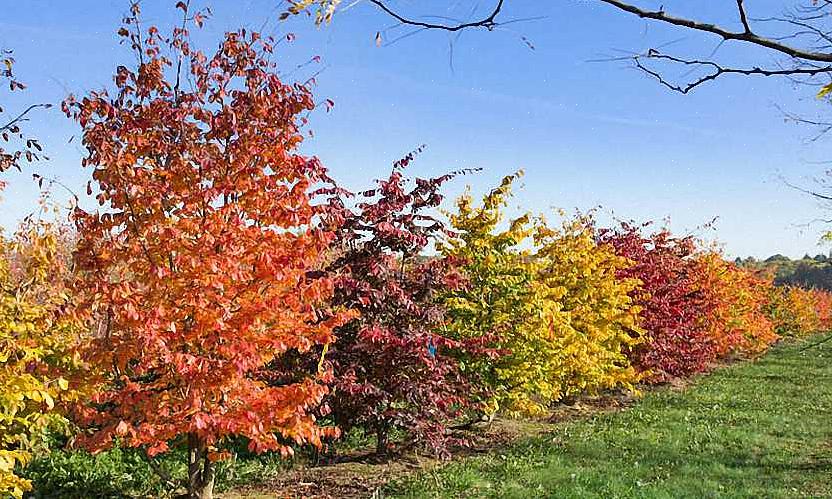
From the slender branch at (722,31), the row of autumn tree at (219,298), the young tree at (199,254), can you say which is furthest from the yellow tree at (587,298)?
the slender branch at (722,31)

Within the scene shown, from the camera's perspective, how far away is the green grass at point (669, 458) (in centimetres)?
761

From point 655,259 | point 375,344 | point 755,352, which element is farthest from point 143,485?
point 755,352

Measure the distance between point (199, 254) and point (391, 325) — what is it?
3.73m

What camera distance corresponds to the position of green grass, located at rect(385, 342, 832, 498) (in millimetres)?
7605

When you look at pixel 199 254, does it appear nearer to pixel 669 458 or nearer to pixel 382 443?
pixel 382 443

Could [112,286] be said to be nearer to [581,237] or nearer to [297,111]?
[297,111]

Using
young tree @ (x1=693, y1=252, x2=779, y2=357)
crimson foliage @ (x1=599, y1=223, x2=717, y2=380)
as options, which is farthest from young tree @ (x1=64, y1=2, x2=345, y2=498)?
young tree @ (x1=693, y1=252, x2=779, y2=357)

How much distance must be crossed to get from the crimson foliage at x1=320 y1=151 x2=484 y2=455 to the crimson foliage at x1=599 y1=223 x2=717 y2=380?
28.9ft

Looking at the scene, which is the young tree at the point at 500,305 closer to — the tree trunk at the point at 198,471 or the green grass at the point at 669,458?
the green grass at the point at 669,458

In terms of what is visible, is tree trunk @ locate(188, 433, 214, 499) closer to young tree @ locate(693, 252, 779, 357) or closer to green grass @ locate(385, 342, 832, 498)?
green grass @ locate(385, 342, 832, 498)

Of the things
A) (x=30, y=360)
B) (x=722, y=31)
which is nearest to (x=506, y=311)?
(x=30, y=360)

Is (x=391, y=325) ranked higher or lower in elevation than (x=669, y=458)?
higher

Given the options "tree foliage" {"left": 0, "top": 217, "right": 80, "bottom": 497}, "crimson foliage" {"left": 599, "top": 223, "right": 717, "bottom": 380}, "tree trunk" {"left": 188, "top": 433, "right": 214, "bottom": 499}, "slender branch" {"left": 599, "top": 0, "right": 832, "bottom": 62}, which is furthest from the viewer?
"crimson foliage" {"left": 599, "top": 223, "right": 717, "bottom": 380}

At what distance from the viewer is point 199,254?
597 cm
